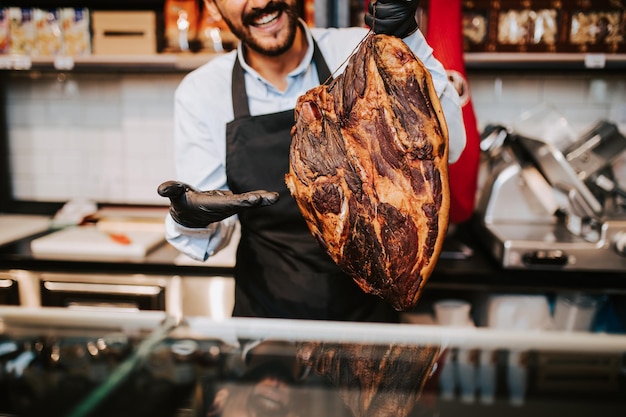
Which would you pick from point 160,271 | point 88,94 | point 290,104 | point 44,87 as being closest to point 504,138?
point 290,104

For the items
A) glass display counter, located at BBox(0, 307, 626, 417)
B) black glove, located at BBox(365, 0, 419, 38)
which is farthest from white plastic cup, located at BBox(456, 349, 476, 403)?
black glove, located at BBox(365, 0, 419, 38)

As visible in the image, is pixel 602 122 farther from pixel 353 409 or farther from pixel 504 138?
pixel 353 409

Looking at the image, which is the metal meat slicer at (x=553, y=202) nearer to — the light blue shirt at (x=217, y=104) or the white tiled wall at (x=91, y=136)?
the light blue shirt at (x=217, y=104)

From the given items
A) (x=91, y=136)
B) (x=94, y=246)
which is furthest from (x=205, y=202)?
(x=91, y=136)

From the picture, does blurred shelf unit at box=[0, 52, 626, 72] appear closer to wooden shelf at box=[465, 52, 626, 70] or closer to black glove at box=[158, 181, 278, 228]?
wooden shelf at box=[465, 52, 626, 70]

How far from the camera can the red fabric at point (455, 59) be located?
7.29 ft

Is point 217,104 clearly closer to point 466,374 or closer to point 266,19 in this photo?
point 266,19

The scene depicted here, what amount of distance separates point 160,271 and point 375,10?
1631 millimetres

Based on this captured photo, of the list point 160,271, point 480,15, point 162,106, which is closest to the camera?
point 160,271

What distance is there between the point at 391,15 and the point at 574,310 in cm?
170

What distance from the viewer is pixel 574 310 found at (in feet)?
7.32

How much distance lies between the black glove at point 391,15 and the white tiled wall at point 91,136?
2.20m

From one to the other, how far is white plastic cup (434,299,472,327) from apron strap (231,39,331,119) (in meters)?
1.09

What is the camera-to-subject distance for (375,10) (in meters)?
1.05
